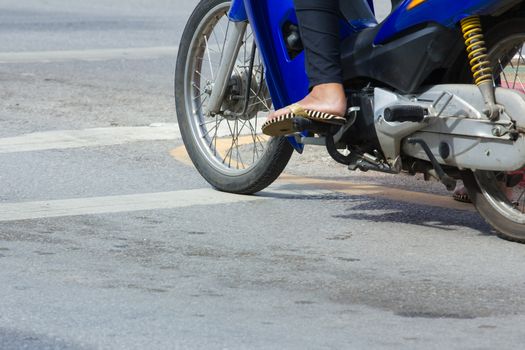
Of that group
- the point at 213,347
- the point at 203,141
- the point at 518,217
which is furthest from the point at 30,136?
the point at 213,347

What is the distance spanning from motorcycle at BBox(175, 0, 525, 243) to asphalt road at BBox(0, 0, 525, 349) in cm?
27

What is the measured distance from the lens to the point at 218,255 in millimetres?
5715

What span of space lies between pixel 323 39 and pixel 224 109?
1.16 metres

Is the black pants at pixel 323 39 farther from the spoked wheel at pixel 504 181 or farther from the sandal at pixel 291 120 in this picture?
the spoked wheel at pixel 504 181

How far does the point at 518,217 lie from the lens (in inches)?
230

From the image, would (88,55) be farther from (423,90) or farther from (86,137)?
(423,90)

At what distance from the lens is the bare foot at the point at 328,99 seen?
605 centimetres

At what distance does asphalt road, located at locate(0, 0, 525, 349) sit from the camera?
15.0 feet

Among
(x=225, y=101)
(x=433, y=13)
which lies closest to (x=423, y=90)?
(x=433, y=13)

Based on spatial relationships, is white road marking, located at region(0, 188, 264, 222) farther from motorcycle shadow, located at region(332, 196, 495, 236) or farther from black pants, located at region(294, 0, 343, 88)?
black pants, located at region(294, 0, 343, 88)

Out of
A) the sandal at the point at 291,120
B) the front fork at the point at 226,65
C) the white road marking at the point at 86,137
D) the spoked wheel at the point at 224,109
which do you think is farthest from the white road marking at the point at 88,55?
the sandal at the point at 291,120

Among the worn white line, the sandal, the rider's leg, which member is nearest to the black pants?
the rider's leg

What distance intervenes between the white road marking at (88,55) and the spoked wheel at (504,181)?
7209mm

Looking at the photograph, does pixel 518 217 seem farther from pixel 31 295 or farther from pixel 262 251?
pixel 31 295
